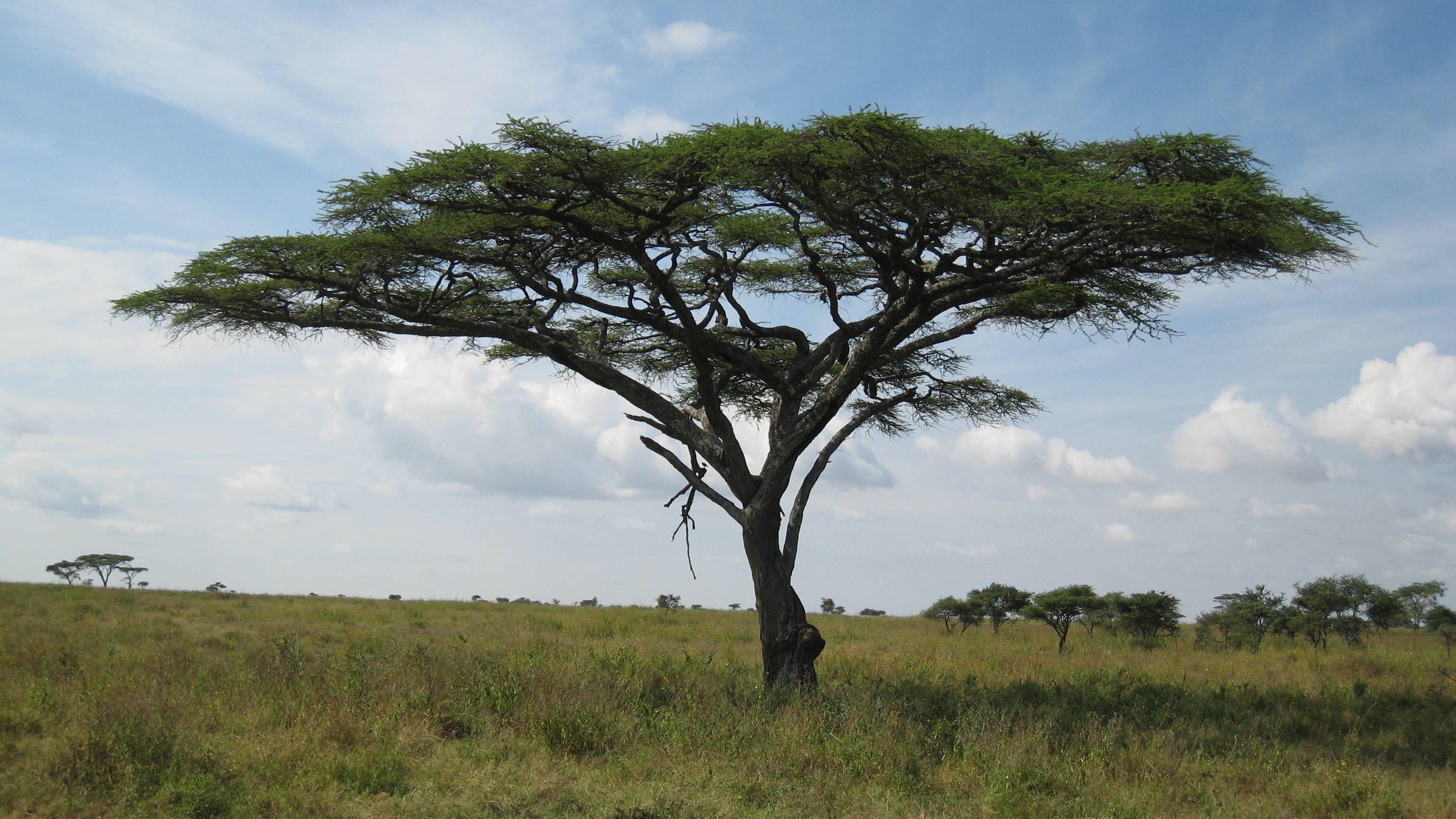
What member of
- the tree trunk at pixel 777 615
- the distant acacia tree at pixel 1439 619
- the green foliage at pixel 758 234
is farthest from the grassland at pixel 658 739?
the distant acacia tree at pixel 1439 619

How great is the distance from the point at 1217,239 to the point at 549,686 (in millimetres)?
8924

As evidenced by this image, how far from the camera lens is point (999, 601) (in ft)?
90.4

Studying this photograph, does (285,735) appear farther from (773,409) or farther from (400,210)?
(773,409)

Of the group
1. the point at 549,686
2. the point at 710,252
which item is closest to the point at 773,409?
the point at 710,252

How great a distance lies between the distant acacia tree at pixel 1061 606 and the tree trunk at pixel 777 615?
13.4m

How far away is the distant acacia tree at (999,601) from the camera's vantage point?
88.1 feet

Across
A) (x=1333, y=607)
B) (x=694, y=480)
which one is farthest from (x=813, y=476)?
(x=1333, y=607)

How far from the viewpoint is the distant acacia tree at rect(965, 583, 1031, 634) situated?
2684 centimetres

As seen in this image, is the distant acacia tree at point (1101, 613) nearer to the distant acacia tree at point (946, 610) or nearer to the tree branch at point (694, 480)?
the distant acacia tree at point (946, 610)

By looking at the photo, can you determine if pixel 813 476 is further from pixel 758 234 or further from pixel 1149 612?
pixel 1149 612

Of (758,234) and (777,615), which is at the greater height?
(758,234)

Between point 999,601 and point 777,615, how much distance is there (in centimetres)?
1685

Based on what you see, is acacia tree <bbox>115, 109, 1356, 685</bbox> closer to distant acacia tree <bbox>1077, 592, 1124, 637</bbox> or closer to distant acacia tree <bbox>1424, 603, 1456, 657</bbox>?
distant acacia tree <bbox>1077, 592, 1124, 637</bbox>

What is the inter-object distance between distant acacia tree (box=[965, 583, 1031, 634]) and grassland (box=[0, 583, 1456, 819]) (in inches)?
443
